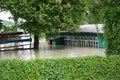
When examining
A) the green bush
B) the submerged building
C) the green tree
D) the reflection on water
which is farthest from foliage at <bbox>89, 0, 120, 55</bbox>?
the submerged building

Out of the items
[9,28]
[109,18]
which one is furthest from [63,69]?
[9,28]

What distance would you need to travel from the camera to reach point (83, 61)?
33.2 feet

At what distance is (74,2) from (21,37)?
23.2ft

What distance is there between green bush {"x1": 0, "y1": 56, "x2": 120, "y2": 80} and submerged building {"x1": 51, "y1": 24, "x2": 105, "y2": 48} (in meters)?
21.9

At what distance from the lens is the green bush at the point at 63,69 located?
30.6ft

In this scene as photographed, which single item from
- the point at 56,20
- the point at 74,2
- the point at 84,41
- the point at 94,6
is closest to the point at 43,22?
the point at 56,20

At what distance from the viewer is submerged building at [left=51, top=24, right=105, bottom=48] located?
34.0 m

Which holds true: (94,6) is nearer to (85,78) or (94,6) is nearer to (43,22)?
(85,78)

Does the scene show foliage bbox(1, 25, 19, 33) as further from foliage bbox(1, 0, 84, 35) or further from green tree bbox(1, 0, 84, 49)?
foliage bbox(1, 0, 84, 35)

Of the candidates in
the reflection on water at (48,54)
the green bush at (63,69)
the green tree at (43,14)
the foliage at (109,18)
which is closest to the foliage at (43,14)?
the green tree at (43,14)

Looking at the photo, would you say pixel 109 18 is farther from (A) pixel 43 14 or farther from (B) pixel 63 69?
(A) pixel 43 14

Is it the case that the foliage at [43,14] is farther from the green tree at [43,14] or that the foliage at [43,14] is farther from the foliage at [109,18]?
the foliage at [109,18]

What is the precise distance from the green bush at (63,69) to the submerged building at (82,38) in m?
21.9

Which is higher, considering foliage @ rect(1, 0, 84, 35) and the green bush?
foliage @ rect(1, 0, 84, 35)
